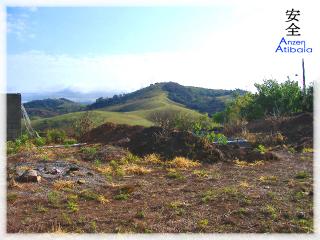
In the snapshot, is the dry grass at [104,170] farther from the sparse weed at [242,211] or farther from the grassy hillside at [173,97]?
the grassy hillside at [173,97]

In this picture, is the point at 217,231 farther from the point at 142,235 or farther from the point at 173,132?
the point at 173,132

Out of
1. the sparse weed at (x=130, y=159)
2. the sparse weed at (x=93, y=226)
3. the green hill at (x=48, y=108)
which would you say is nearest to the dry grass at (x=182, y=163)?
the sparse weed at (x=130, y=159)

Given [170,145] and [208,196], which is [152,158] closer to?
[170,145]

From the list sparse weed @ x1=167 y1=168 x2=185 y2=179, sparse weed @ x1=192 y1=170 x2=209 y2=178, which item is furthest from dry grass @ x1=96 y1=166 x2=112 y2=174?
sparse weed @ x1=192 y1=170 x2=209 y2=178

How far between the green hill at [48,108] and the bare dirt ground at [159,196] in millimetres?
85166

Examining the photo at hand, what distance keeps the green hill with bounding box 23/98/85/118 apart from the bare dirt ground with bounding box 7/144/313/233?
85166mm

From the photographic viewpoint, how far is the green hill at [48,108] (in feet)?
315

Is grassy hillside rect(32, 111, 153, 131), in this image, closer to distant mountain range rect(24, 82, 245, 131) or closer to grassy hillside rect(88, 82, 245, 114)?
A: distant mountain range rect(24, 82, 245, 131)

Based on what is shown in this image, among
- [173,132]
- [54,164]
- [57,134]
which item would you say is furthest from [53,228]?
[57,134]

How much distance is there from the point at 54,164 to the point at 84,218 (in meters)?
4.09

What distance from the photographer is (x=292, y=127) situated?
631 inches

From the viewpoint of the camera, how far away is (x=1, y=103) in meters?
12.3

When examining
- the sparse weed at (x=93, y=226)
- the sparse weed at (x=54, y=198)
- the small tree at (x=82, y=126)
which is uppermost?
the small tree at (x=82, y=126)

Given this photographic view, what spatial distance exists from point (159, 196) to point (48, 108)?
103 m
